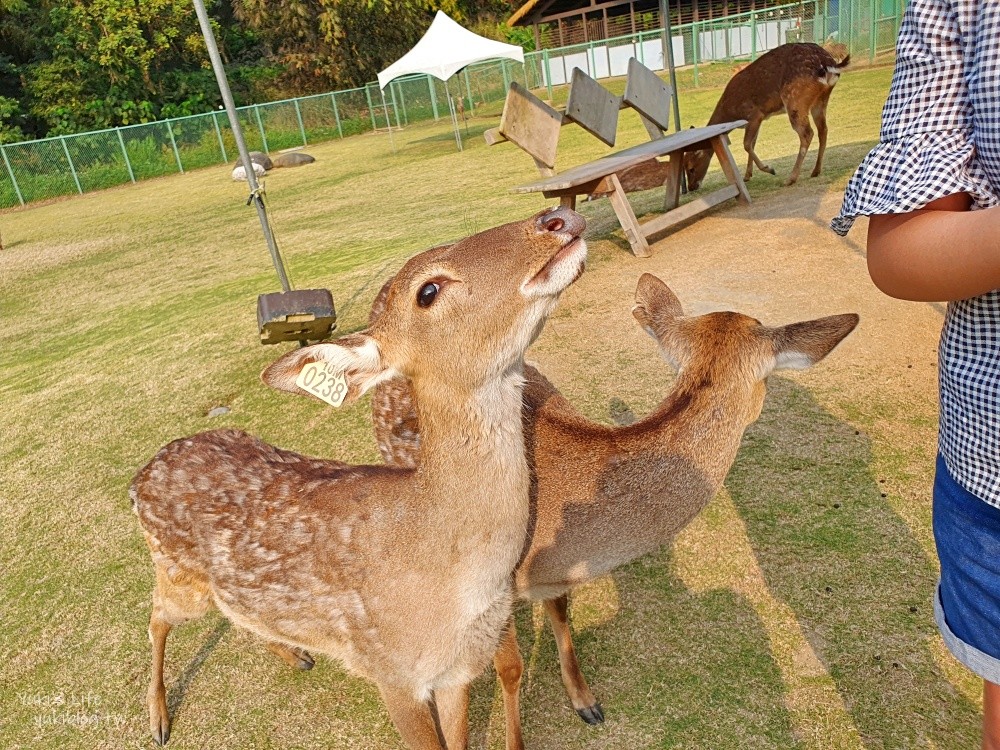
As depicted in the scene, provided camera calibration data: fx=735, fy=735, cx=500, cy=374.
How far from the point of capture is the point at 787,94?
906cm

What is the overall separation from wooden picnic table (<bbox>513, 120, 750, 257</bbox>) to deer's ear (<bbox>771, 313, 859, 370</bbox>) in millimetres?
4061

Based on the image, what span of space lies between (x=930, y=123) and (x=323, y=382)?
1.49m

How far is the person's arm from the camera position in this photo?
1.04 metres

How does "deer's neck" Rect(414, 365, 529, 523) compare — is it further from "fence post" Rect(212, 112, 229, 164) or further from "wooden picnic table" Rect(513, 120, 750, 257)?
"fence post" Rect(212, 112, 229, 164)

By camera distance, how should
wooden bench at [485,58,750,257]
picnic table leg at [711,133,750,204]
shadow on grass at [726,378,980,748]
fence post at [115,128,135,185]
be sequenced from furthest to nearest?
fence post at [115,128,135,185] → picnic table leg at [711,133,750,204] → wooden bench at [485,58,750,257] → shadow on grass at [726,378,980,748]

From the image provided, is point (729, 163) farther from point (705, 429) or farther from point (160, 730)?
point (160, 730)

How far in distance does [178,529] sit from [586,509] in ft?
4.83

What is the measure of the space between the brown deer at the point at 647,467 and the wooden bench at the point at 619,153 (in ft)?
13.3

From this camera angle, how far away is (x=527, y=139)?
7.73 meters

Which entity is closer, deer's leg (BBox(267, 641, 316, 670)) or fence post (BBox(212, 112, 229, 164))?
deer's leg (BBox(267, 641, 316, 670))

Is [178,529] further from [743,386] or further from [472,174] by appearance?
[472,174]

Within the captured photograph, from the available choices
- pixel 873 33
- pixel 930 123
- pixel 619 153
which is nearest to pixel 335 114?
pixel 873 33

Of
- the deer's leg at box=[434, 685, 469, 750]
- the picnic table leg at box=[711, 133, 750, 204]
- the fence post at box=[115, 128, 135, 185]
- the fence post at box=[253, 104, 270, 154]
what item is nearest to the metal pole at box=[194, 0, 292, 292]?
the deer's leg at box=[434, 685, 469, 750]

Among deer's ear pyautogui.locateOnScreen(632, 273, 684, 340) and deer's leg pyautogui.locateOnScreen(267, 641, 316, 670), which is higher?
deer's ear pyautogui.locateOnScreen(632, 273, 684, 340)
